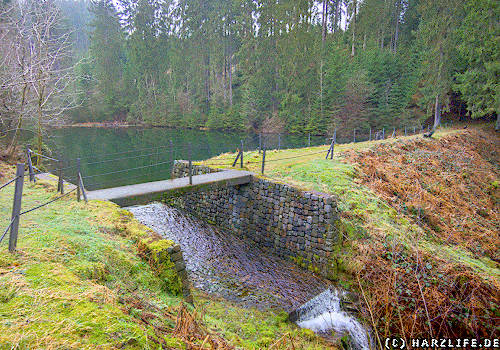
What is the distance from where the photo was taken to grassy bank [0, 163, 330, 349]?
222cm

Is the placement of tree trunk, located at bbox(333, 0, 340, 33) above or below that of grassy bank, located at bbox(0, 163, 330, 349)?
above

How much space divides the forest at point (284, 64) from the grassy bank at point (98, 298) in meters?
8.44

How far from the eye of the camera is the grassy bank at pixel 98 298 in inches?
87.3

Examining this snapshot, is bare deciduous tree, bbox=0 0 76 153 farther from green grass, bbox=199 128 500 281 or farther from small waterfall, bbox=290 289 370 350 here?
small waterfall, bbox=290 289 370 350

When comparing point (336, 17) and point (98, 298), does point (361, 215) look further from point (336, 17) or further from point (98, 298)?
point (336, 17)

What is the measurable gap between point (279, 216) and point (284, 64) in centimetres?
3278

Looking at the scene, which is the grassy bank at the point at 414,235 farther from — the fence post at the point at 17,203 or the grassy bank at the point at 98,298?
the fence post at the point at 17,203

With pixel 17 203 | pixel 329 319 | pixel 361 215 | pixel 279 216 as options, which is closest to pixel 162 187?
pixel 279 216

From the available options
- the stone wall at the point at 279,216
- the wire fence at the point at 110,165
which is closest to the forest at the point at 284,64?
the wire fence at the point at 110,165

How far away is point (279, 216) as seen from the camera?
8.46 metres

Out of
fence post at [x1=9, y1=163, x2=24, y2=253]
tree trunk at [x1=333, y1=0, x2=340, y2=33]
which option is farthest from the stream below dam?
tree trunk at [x1=333, y1=0, x2=340, y2=33]

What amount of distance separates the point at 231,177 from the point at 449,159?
12.3 meters

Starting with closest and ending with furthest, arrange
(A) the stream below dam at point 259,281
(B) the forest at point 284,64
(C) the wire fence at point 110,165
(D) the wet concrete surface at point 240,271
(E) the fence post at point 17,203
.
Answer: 1. (E) the fence post at point 17,203
2. (C) the wire fence at point 110,165
3. (A) the stream below dam at point 259,281
4. (D) the wet concrete surface at point 240,271
5. (B) the forest at point 284,64

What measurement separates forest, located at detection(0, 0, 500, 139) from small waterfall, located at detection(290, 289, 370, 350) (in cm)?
1184
